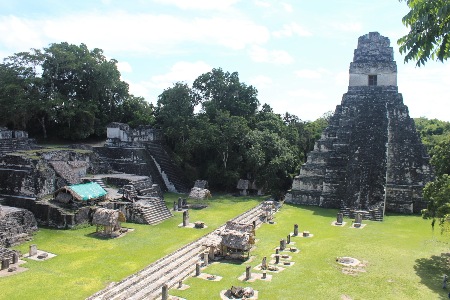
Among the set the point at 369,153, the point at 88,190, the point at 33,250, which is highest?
the point at 369,153

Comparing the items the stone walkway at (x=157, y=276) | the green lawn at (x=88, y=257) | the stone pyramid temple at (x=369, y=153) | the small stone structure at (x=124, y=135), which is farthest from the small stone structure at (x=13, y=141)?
the stone pyramid temple at (x=369, y=153)

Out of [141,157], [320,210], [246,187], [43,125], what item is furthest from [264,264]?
[43,125]

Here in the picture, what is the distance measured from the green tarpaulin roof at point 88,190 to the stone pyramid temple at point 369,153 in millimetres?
12623

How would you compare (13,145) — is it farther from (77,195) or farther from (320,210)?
(320,210)

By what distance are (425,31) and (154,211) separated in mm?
18956

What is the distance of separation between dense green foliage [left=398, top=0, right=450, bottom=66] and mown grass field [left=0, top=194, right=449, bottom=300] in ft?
29.8

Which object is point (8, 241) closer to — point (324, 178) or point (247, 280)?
point (247, 280)

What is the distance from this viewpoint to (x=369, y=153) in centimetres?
2812

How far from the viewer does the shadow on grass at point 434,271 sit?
13828 mm

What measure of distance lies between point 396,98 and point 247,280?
2155 centimetres

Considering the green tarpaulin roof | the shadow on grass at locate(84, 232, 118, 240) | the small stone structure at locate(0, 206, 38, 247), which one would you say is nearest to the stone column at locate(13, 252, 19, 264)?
the small stone structure at locate(0, 206, 38, 247)

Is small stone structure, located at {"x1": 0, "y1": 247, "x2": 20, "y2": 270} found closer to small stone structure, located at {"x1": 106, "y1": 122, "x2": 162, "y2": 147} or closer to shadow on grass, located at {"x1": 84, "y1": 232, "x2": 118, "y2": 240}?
shadow on grass, located at {"x1": 84, "y1": 232, "x2": 118, "y2": 240}

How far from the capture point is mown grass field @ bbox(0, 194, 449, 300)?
13.5m

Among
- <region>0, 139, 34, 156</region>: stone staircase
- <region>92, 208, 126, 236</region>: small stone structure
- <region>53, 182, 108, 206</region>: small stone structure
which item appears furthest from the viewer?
<region>0, 139, 34, 156</region>: stone staircase
